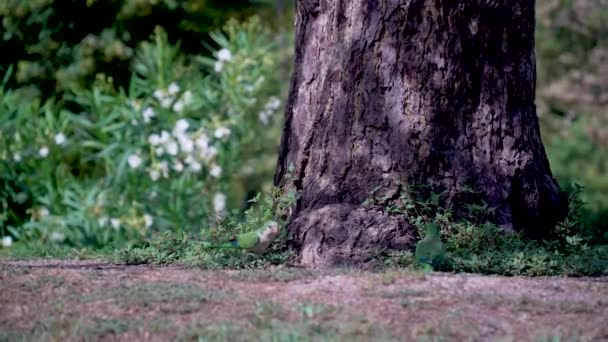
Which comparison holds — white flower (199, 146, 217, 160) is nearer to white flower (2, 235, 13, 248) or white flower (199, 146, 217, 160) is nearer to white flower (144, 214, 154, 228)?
white flower (144, 214, 154, 228)

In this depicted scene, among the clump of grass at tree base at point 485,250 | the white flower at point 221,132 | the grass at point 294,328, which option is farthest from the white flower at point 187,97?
the grass at point 294,328

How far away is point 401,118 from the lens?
6.43 meters

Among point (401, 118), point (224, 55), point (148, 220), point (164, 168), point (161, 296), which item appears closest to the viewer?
point (161, 296)

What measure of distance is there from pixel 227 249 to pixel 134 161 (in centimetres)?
356

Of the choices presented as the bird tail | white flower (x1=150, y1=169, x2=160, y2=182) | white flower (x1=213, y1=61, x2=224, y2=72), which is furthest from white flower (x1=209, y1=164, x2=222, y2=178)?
the bird tail

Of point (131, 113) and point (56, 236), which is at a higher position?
point (131, 113)

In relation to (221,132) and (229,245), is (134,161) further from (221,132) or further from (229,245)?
(229,245)

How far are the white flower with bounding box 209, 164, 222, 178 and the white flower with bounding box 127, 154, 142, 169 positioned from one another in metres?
0.67

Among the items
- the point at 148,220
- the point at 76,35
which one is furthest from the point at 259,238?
the point at 76,35

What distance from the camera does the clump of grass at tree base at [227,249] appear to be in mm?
6398

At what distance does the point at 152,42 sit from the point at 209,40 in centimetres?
60

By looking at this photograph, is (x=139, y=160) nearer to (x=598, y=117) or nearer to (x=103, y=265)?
(x=103, y=265)

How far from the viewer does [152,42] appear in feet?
36.7

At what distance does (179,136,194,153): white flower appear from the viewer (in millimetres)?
10086
